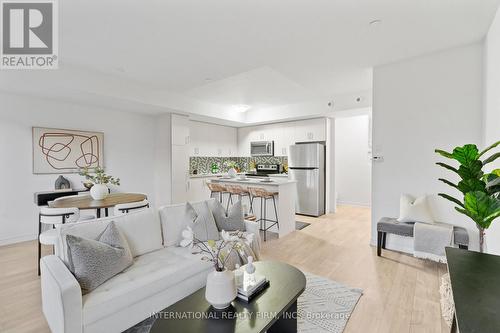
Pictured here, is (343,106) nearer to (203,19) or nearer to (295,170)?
(295,170)

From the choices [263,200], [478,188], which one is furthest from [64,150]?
[478,188]

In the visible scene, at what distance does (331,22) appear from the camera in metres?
2.47

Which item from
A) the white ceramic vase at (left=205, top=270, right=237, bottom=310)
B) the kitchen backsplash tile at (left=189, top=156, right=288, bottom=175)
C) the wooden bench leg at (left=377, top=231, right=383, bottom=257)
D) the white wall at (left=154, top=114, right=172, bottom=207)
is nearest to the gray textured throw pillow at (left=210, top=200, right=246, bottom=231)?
the white ceramic vase at (left=205, top=270, right=237, bottom=310)

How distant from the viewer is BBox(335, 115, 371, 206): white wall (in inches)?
269

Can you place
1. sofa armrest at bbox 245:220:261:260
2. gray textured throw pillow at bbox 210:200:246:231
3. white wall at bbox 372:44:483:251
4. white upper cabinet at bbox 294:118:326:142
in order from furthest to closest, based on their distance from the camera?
1. white upper cabinet at bbox 294:118:326:142
2. white wall at bbox 372:44:483:251
3. gray textured throw pillow at bbox 210:200:246:231
4. sofa armrest at bbox 245:220:261:260

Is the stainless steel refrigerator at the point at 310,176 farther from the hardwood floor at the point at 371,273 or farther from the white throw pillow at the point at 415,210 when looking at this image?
the white throw pillow at the point at 415,210

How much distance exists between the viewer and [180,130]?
5.61 meters

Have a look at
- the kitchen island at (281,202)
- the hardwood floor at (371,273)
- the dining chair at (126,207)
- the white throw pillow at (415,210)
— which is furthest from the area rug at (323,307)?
the dining chair at (126,207)

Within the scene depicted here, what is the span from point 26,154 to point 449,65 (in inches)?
254

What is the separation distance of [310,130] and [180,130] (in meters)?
3.17

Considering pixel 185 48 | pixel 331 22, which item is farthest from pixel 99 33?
pixel 331 22

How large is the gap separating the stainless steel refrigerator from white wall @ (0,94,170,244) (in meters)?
4.02

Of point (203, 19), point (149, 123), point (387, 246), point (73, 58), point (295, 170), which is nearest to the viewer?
point (203, 19)

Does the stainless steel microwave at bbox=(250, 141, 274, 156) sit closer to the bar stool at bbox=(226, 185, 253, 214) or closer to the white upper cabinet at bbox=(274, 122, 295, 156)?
the white upper cabinet at bbox=(274, 122, 295, 156)
